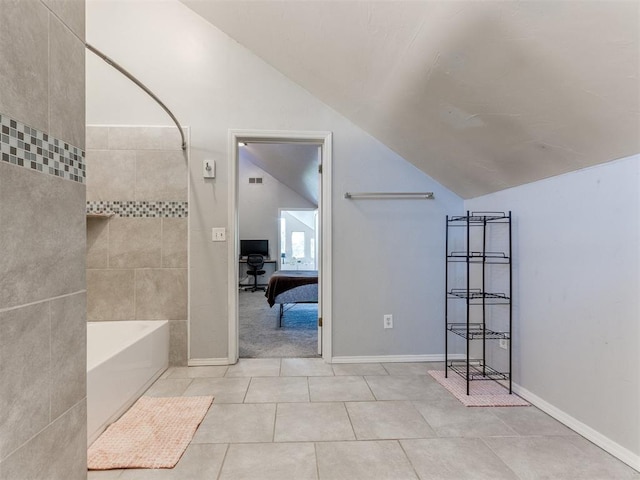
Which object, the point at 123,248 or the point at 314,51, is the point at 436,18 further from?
the point at 123,248

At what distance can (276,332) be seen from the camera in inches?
138

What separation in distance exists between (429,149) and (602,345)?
59.0 inches

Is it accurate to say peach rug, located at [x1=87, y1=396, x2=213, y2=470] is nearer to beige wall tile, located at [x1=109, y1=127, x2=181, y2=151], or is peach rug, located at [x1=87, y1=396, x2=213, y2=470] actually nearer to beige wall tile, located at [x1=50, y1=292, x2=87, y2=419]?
beige wall tile, located at [x1=50, y1=292, x2=87, y2=419]

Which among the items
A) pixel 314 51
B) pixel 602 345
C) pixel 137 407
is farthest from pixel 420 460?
pixel 314 51

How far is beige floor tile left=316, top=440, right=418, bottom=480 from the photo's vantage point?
1333 millimetres

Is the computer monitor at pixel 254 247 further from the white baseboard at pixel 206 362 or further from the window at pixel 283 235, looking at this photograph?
the white baseboard at pixel 206 362

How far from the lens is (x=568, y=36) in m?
1.12

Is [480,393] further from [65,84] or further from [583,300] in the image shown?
[65,84]

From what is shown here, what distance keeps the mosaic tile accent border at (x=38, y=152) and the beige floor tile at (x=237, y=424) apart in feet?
4.41

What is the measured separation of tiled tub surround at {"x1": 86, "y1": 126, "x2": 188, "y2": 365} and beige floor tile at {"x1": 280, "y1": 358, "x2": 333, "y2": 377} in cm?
80

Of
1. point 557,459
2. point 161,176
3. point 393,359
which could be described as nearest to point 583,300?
point 557,459

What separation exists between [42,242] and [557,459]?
84.2 inches

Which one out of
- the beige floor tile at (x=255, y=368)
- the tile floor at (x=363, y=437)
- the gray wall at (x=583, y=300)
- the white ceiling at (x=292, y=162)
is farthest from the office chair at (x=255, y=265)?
the gray wall at (x=583, y=300)

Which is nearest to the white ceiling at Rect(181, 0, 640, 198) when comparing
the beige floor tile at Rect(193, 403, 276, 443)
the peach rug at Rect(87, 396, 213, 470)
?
the beige floor tile at Rect(193, 403, 276, 443)
